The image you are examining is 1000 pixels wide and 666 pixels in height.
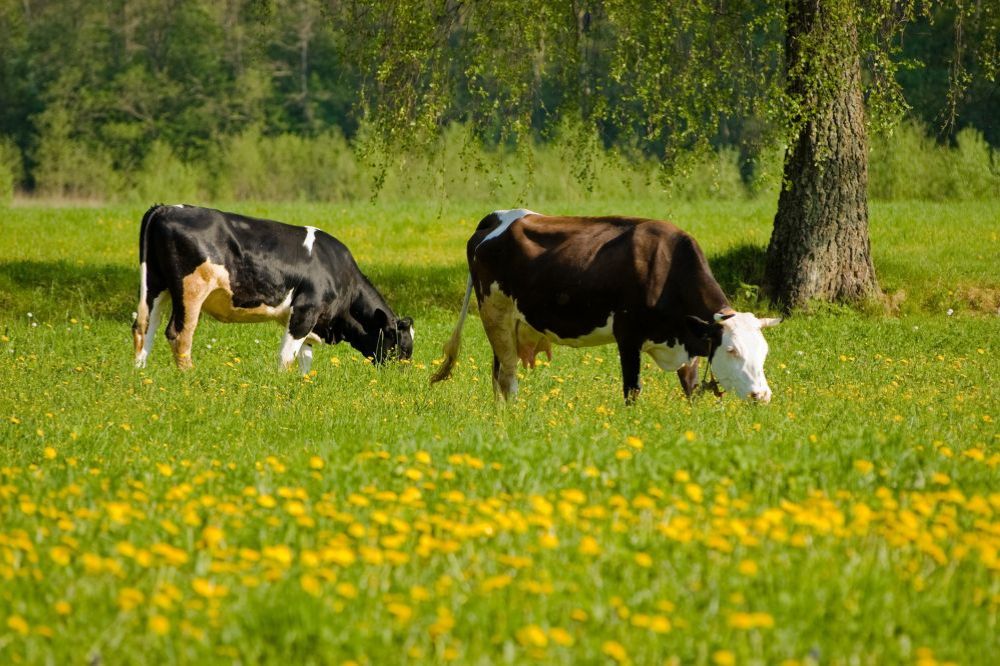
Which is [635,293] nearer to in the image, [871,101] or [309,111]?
[871,101]

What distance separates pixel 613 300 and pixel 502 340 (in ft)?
4.95

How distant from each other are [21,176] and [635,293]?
62.3 meters

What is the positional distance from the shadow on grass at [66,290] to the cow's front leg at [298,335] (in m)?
5.39

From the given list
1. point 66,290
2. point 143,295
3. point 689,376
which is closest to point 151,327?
point 143,295

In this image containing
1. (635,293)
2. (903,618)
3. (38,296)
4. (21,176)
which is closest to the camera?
(903,618)

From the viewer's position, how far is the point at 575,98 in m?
18.4

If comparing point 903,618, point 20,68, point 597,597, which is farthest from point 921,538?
point 20,68

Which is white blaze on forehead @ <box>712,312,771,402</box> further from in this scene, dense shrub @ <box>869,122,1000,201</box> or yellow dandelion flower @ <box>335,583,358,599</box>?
dense shrub @ <box>869,122,1000,201</box>

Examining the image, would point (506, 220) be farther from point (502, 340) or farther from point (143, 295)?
point (143, 295)

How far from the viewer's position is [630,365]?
11.1 meters

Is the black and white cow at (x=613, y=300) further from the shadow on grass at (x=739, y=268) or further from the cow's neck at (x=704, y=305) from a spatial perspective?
the shadow on grass at (x=739, y=268)

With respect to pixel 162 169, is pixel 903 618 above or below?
above

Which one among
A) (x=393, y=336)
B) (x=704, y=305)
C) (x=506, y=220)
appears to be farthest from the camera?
(x=393, y=336)

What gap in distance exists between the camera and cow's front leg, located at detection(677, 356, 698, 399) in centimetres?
1132
